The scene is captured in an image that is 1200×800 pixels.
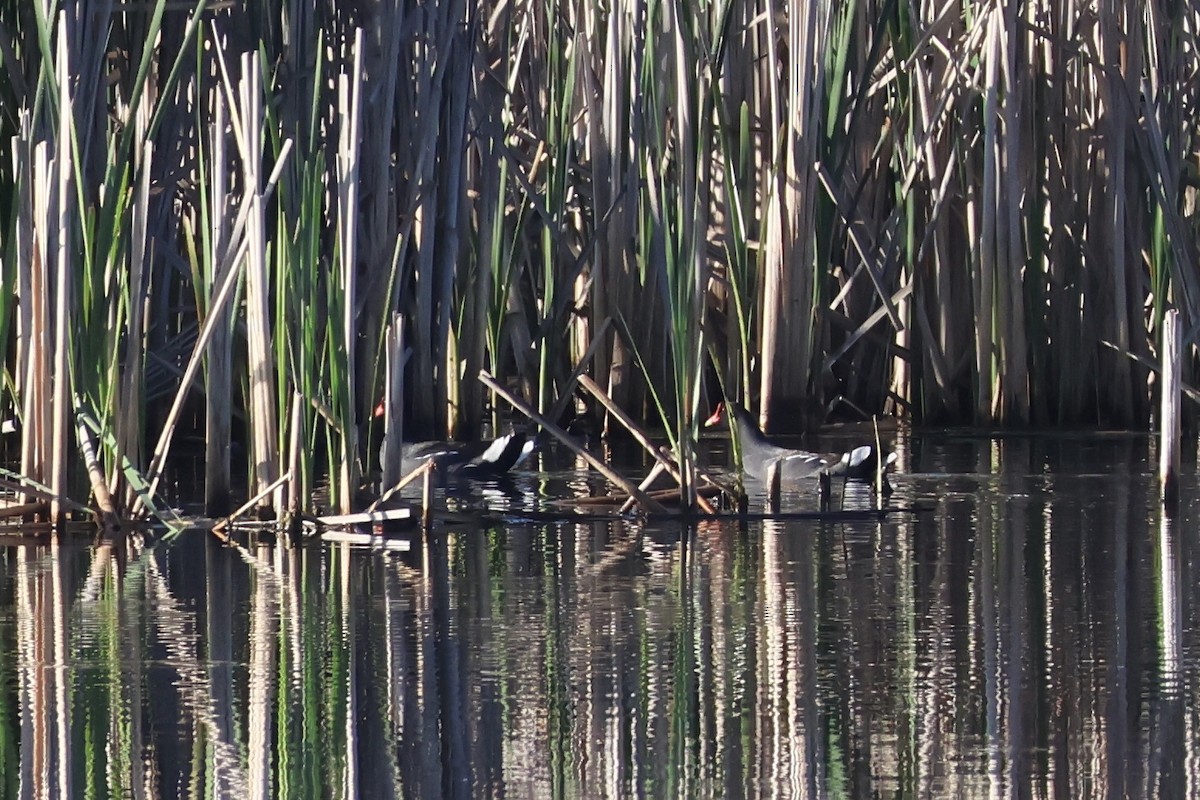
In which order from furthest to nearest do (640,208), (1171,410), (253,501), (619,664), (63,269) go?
(640,208)
(1171,410)
(253,501)
(63,269)
(619,664)

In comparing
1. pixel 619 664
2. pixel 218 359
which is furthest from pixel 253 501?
pixel 619 664

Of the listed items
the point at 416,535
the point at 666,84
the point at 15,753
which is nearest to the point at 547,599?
the point at 416,535

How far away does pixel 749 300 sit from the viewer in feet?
31.4

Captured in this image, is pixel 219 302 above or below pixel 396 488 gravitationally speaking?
above

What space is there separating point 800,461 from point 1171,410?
1603 millimetres

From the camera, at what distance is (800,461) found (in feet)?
26.2

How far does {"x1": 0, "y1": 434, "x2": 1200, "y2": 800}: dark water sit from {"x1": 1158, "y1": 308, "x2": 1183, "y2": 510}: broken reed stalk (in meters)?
→ 0.39

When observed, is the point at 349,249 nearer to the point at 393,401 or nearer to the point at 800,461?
the point at 393,401

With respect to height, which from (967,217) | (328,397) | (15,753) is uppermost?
(967,217)

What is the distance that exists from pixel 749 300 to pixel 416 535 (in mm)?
3636

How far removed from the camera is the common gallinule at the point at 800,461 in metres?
7.79

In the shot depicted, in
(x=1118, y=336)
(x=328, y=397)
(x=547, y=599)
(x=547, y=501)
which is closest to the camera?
(x=547, y=599)

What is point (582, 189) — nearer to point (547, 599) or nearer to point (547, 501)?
point (547, 501)

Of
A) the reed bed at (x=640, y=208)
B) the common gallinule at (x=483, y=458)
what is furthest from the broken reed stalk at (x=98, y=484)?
the common gallinule at (x=483, y=458)
